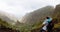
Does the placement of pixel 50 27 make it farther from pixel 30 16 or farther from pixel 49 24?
pixel 30 16

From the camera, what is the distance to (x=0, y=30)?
39.8 metres

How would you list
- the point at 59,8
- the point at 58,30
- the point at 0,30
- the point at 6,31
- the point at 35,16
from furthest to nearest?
the point at 35,16 < the point at 59,8 < the point at 6,31 < the point at 0,30 < the point at 58,30

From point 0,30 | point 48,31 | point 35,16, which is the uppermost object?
point 35,16

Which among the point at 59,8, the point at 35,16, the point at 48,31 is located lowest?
the point at 48,31

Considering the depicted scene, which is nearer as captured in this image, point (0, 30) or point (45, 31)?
point (45, 31)

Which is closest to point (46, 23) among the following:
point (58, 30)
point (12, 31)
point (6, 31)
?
point (58, 30)

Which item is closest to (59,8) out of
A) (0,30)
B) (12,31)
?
(12,31)

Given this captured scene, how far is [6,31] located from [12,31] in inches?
204

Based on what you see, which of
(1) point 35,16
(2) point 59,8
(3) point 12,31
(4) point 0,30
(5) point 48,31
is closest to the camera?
(5) point 48,31

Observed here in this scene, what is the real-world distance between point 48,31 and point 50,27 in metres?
0.42

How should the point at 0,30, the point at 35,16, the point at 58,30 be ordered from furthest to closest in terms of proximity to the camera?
1. the point at 35,16
2. the point at 0,30
3. the point at 58,30

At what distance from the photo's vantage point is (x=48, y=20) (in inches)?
889

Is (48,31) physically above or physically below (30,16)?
below

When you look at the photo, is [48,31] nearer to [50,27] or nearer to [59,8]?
[50,27]
